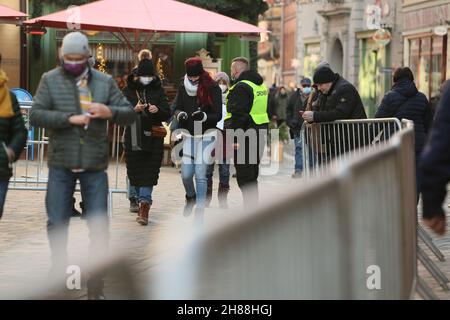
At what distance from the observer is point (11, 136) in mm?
8453

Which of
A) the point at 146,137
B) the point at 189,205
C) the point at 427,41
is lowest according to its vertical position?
the point at 189,205

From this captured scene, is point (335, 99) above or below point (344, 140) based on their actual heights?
above

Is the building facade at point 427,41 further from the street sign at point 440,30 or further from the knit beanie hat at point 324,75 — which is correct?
the knit beanie hat at point 324,75

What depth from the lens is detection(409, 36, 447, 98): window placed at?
3650cm

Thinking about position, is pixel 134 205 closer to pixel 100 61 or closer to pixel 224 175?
pixel 224 175

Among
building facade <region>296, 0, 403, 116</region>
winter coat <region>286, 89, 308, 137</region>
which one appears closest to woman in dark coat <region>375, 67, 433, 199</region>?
winter coat <region>286, 89, 308, 137</region>

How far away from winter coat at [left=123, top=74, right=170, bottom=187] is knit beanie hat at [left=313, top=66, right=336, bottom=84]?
6.54 feet

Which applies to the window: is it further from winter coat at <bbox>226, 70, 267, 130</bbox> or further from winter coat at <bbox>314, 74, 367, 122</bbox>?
winter coat at <bbox>314, 74, 367, 122</bbox>

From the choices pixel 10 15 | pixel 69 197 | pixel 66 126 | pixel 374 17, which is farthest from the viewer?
pixel 374 17

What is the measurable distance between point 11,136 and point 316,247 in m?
4.92

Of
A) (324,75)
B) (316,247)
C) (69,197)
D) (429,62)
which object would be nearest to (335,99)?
(324,75)

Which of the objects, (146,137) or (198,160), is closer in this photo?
(198,160)

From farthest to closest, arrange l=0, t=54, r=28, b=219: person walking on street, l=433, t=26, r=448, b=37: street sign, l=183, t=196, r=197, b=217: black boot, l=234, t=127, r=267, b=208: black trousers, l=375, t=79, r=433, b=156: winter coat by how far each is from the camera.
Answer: l=433, t=26, r=448, b=37: street sign < l=234, t=127, r=267, b=208: black trousers < l=183, t=196, r=197, b=217: black boot < l=375, t=79, r=433, b=156: winter coat < l=0, t=54, r=28, b=219: person walking on street
